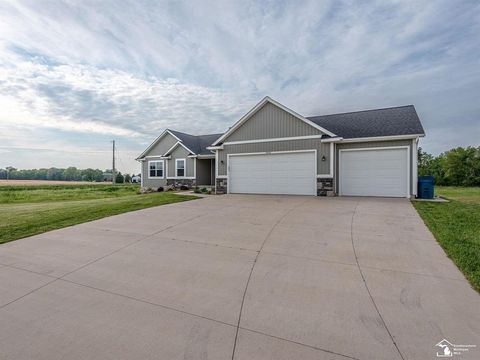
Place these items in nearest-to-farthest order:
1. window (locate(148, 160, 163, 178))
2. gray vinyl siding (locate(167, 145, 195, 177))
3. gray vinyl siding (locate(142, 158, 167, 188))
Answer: gray vinyl siding (locate(167, 145, 195, 177)) → gray vinyl siding (locate(142, 158, 167, 188)) → window (locate(148, 160, 163, 178))

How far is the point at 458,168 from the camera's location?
26.8 m

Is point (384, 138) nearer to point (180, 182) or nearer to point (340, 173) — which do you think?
point (340, 173)

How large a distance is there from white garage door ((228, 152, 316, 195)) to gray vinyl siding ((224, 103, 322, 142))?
3.68ft

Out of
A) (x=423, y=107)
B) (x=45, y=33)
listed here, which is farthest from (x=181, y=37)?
(x=423, y=107)

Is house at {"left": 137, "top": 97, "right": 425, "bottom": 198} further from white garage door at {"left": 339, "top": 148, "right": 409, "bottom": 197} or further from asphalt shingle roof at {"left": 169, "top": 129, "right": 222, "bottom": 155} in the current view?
asphalt shingle roof at {"left": 169, "top": 129, "right": 222, "bottom": 155}

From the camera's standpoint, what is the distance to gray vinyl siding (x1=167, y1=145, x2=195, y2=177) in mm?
19797

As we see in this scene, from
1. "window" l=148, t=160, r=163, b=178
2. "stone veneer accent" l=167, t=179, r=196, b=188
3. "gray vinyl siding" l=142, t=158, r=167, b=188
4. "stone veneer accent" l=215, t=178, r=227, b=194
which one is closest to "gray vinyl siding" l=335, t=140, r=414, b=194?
"stone veneer accent" l=215, t=178, r=227, b=194

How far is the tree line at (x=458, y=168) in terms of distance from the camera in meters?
26.0

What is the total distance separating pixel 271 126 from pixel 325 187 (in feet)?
14.7

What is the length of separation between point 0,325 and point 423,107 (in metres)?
21.7

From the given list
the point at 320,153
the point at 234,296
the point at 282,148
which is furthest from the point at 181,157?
the point at 234,296

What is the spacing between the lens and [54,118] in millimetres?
18859

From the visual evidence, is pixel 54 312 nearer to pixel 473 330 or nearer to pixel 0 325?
pixel 0 325

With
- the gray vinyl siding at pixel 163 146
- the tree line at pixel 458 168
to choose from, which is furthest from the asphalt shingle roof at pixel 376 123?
the tree line at pixel 458 168
